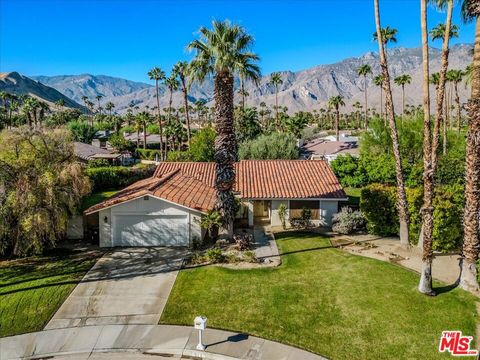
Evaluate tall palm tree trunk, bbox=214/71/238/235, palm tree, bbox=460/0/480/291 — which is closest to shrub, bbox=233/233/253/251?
tall palm tree trunk, bbox=214/71/238/235

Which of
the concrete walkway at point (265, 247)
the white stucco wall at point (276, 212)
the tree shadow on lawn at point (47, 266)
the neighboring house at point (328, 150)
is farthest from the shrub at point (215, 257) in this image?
the neighboring house at point (328, 150)

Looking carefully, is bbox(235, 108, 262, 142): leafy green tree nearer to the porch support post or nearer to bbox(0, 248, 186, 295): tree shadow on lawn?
the porch support post

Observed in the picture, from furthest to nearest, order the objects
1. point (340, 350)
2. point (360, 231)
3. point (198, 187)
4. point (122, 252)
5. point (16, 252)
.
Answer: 1. point (198, 187)
2. point (360, 231)
3. point (122, 252)
4. point (16, 252)
5. point (340, 350)

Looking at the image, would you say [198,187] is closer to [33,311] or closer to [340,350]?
[33,311]

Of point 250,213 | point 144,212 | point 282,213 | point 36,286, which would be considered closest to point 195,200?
point 144,212

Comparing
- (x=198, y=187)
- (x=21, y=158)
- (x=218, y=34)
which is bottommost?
(x=198, y=187)

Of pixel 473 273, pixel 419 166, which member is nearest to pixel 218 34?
pixel 473 273
